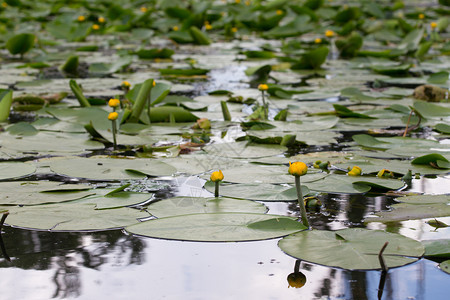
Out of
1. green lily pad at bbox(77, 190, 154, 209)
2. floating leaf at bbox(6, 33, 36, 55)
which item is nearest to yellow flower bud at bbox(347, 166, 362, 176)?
green lily pad at bbox(77, 190, 154, 209)

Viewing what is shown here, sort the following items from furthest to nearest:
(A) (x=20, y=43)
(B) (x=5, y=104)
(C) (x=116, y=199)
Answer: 1. (A) (x=20, y=43)
2. (B) (x=5, y=104)
3. (C) (x=116, y=199)

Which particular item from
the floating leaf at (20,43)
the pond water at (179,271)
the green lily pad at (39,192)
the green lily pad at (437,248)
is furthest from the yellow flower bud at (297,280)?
the floating leaf at (20,43)

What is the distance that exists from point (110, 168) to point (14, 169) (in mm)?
263

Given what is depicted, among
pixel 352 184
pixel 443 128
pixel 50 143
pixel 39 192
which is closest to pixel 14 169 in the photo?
pixel 39 192

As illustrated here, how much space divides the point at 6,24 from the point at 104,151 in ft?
14.7

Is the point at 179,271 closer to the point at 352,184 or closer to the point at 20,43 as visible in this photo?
the point at 352,184

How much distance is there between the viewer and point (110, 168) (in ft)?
5.66

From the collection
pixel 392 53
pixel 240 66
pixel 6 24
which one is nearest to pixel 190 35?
pixel 240 66

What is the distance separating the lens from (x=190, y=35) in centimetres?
504

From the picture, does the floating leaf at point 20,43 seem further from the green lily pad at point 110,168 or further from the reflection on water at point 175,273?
the reflection on water at point 175,273

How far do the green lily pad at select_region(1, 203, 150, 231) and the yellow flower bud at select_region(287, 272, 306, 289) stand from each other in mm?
402

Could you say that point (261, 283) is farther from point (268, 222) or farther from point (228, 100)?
point (228, 100)

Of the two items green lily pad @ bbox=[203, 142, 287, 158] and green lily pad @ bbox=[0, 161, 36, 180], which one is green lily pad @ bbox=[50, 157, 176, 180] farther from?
green lily pad @ bbox=[203, 142, 287, 158]

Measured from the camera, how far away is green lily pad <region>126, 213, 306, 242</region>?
3.98 feet
